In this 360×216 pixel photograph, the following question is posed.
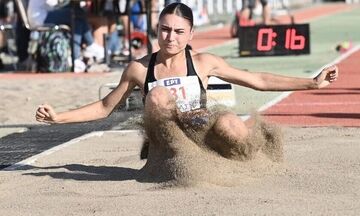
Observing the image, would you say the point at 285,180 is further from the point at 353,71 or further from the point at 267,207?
the point at 353,71

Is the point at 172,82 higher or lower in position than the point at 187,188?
higher

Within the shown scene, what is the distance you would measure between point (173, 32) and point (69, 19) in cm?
1204

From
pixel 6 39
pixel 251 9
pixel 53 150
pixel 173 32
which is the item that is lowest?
pixel 251 9

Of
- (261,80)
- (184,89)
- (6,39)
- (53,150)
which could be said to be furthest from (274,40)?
(184,89)

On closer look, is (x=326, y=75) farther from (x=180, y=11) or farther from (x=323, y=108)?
(x=323, y=108)

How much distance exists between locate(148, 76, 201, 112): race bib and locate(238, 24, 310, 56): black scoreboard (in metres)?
11.8

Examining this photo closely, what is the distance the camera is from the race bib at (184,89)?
7.25 meters

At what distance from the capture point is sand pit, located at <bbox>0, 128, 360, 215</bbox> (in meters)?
6.29

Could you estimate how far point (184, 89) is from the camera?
7.32m

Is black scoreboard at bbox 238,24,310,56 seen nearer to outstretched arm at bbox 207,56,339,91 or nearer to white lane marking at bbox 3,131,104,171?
white lane marking at bbox 3,131,104,171

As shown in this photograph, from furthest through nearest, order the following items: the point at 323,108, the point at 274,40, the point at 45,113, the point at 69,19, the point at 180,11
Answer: the point at 274,40
the point at 69,19
the point at 323,108
the point at 180,11
the point at 45,113

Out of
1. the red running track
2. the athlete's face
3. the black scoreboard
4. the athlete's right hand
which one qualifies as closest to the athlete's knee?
the athlete's face

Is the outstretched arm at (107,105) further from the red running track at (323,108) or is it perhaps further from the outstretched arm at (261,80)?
the red running track at (323,108)

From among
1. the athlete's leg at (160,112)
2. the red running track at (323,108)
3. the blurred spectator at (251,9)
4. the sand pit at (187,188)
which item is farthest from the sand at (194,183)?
the blurred spectator at (251,9)
